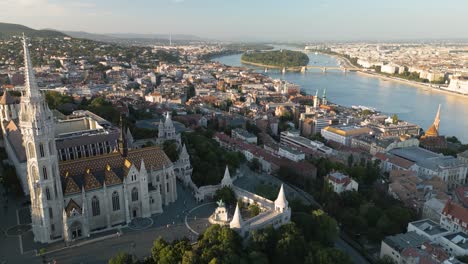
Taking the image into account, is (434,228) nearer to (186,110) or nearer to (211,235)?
(211,235)

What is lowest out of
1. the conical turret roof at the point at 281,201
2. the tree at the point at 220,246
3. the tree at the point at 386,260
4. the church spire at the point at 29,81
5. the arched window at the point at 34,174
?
the tree at the point at 386,260

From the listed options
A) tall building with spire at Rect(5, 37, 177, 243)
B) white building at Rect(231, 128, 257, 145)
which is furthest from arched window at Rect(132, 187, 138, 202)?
white building at Rect(231, 128, 257, 145)

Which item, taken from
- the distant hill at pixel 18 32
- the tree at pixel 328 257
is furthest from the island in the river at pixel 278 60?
the tree at pixel 328 257

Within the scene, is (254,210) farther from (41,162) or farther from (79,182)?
(41,162)

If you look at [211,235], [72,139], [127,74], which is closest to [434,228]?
[211,235]

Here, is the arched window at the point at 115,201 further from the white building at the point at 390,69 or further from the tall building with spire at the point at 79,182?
the white building at the point at 390,69

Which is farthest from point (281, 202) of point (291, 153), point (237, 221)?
point (291, 153)
